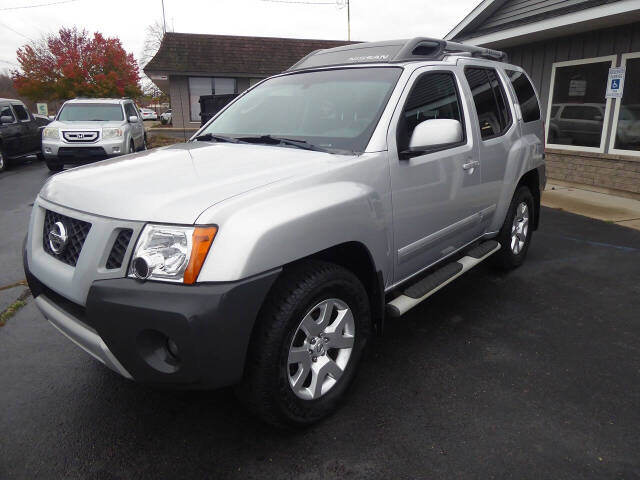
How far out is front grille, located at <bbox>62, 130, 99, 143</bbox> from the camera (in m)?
10.8

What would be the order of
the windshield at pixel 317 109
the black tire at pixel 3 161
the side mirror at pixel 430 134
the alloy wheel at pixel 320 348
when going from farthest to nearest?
1. the black tire at pixel 3 161
2. the windshield at pixel 317 109
3. the side mirror at pixel 430 134
4. the alloy wheel at pixel 320 348

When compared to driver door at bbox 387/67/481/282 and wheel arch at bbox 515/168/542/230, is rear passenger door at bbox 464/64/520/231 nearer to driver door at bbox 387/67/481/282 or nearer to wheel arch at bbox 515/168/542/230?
driver door at bbox 387/67/481/282

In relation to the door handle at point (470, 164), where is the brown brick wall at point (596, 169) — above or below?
below

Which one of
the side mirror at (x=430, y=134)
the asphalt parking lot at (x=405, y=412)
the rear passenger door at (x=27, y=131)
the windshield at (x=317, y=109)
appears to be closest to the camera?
the asphalt parking lot at (x=405, y=412)

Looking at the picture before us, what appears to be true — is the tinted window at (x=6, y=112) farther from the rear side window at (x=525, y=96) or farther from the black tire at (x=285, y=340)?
the black tire at (x=285, y=340)

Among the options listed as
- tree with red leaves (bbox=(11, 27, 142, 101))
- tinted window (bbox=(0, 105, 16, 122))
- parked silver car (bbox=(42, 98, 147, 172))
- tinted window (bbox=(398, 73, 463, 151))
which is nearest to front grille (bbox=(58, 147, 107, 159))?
parked silver car (bbox=(42, 98, 147, 172))

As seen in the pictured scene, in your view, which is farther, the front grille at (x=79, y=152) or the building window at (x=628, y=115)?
the front grille at (x=79, y=152)

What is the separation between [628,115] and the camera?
851cm

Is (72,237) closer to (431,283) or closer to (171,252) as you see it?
(171,252)

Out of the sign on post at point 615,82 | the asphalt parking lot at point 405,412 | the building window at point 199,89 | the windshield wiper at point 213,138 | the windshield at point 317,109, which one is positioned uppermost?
the building window at point 199,89

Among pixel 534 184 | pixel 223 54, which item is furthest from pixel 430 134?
pixel 223 54

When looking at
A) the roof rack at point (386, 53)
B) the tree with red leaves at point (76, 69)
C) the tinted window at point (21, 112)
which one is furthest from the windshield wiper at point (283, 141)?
the tree with red leaves at point (76, 69)

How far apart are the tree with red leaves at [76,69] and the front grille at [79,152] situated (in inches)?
792

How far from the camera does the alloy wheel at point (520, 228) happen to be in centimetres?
466
